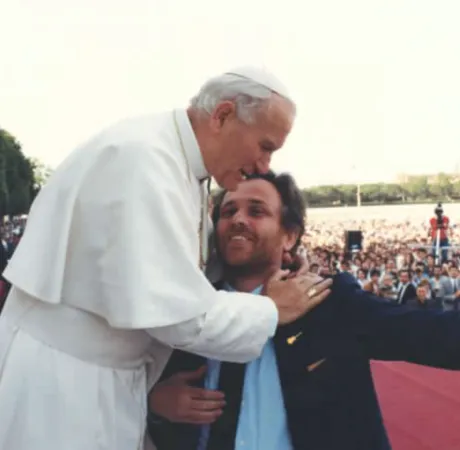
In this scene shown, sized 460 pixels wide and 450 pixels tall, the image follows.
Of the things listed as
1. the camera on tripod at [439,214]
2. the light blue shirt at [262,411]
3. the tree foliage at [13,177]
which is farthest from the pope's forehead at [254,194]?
the tree foliage at [13,177]

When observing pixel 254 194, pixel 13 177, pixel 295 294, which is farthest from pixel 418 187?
pixel 295 294

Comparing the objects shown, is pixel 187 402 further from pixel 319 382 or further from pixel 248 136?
pixel 248 136

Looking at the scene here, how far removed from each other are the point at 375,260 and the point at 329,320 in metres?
17.8

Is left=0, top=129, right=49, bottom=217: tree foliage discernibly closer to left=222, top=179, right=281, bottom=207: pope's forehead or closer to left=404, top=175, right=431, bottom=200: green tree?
left=404, top=175, right=431, bottom=200: green tree

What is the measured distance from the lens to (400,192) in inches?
3260

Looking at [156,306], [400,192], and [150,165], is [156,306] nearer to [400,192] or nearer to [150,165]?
[150,165]

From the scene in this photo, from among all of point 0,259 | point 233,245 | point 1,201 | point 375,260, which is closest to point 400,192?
point 1,201

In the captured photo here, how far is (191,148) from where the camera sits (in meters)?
2.20

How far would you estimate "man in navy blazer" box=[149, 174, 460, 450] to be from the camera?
2.23m

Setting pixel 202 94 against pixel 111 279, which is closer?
pixel 111 279

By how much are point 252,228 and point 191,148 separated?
418mm

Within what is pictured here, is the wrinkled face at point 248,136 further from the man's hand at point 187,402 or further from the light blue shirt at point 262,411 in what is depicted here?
the man's hand at point 187,402

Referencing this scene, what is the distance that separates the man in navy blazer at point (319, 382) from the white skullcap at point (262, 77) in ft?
2.01

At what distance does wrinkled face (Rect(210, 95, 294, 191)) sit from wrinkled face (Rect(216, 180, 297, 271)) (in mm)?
289
